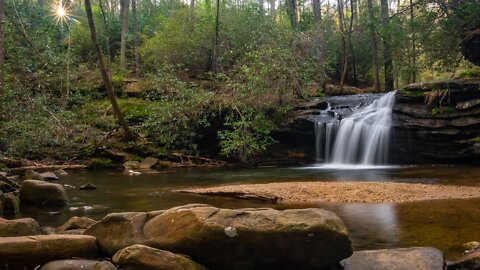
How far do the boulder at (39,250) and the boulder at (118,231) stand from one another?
0.19 metres

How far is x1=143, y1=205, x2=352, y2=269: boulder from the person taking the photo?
446cm

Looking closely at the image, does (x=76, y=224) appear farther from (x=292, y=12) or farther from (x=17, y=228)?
(x=292, y=12)

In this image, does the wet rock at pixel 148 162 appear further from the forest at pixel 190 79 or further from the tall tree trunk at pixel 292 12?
the tall tree trunk at pixel 292 12

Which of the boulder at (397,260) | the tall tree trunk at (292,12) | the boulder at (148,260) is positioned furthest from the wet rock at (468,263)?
the tall tree trunk at (292,12)

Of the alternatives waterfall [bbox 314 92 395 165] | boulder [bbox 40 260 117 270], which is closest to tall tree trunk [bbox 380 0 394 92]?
waterfall [bbox 314 92 395 165]

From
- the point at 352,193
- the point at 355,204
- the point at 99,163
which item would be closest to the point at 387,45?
the point at 99,163

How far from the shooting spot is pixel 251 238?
448 centimetres

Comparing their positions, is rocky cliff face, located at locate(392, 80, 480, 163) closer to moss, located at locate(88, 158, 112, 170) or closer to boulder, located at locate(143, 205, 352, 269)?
moss, located at locate(88, 158, 112, 170)

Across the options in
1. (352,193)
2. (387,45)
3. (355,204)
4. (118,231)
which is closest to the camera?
(118,231)

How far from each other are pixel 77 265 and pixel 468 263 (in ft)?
13.7

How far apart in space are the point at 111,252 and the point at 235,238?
1438 millimetres

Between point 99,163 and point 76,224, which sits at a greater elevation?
point 76,224

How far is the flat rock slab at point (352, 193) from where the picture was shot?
9359 millimetres

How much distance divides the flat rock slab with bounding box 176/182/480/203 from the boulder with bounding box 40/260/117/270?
5.49 meters
